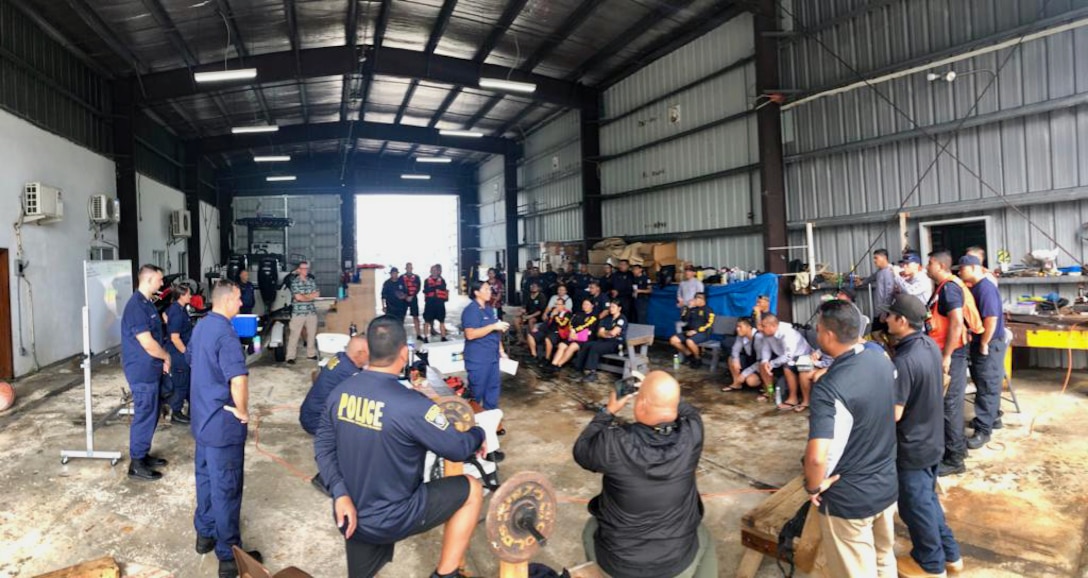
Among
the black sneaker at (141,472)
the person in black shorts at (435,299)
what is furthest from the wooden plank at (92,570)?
the person in black shorts at (435,299)

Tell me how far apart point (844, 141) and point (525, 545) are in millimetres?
8512

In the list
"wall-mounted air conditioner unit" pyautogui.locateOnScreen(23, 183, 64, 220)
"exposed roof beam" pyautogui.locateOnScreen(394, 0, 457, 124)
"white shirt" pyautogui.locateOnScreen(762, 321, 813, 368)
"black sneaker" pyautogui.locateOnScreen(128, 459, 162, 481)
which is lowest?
"black sneaker" pyautogui.locateOnScreen(128, 459, 162, 481)

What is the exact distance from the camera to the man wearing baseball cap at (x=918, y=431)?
266 cm

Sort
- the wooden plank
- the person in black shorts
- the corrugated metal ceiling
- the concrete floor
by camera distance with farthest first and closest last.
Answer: the person in black shorts → the corrugated metal ceiling → the concrete floor → the wooden plank

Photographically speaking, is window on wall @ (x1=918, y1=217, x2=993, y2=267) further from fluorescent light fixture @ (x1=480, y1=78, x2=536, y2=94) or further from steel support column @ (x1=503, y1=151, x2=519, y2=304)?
steel support column @ (x1=503, y1=151, x2=519, y2=304)

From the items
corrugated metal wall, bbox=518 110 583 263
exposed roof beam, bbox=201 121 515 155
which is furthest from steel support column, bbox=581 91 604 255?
exposed roof beam, bbox=201 121 515 155

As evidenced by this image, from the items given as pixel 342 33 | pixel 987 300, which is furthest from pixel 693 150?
pixel 987 300

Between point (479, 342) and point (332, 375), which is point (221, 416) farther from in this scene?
point (479, 342)

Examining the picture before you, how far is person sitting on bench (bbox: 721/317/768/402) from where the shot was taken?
6.70 metres

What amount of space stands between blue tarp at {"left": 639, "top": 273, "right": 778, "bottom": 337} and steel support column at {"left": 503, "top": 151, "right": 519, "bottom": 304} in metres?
8.82

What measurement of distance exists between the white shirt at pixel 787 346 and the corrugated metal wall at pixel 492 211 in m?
14.3

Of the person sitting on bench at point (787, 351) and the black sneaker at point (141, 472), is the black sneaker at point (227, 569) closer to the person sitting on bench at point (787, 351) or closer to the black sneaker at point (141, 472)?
the black sneaker at point (141, 472)

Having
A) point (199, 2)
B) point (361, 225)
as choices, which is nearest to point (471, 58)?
point (199, 2)

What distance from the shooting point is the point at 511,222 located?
1903cm
